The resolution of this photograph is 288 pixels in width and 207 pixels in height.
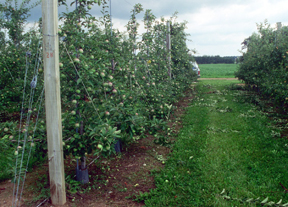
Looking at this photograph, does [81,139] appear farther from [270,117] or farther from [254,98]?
[254,98]

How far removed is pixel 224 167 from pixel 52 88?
2.98 metres

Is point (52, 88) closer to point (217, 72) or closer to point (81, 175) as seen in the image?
point (81, 175)

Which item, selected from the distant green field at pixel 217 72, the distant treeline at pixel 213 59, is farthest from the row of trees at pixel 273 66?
the distant treeline at pixel 213 59

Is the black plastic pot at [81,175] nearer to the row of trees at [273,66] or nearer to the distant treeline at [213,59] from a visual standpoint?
the row of trees at [273,66]

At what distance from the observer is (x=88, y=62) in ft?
11.0

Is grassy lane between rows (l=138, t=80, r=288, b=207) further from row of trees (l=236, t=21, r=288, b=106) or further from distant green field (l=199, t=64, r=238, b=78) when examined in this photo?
distant green field (l=199, t=64, r=238, b=78)

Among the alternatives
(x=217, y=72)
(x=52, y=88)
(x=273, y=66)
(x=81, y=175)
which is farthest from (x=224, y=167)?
(x=217, y=72)

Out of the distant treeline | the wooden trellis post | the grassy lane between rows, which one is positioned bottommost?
the grassy lane between rows

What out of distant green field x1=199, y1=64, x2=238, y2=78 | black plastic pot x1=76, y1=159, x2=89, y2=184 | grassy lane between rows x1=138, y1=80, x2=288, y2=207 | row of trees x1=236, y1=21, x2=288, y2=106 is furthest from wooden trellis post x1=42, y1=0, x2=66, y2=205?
distant green field x1=199, y1=64, x2=238, y2=78

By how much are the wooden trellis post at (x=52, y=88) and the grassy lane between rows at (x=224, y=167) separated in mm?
1190

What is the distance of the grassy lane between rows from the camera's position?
127 inches

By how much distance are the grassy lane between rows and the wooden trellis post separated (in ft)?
3.91

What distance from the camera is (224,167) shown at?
4105mm

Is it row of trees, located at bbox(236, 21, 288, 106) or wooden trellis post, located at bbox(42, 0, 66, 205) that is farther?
row of trees, located at bbox(236, 21, 288, 106)
